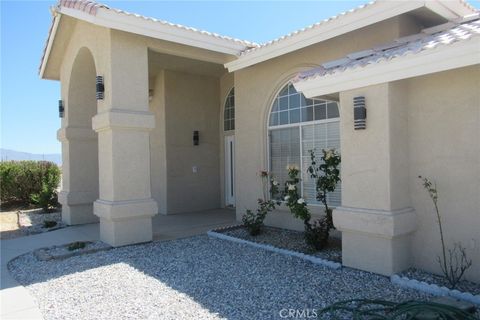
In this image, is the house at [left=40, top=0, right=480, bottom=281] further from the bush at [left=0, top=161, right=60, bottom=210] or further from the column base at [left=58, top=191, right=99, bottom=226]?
the bush at [left=0, top=161, right=60, bottom=210]

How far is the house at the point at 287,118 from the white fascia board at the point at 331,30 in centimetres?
3

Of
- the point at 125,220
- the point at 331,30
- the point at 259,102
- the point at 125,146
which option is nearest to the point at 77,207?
the point at 125,220

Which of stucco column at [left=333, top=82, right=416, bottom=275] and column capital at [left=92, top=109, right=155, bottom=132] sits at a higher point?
column capital at [left=92, top=109, right=155, bottom=132]

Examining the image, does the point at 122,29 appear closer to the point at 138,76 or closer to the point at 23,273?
the point at 138,76

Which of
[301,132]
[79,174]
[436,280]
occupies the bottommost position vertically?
[436,280]

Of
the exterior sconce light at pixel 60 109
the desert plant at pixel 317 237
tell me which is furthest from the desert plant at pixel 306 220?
the exterior sconce light at pixel 60 109

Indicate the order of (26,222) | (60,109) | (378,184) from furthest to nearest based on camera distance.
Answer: (26,222)
(60,109)
(378,184)

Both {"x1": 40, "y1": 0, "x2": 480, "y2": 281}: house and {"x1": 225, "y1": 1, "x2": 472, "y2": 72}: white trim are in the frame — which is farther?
{"x1": 225, "y1": 1, "x2": 472, "y2": 72}: white trim

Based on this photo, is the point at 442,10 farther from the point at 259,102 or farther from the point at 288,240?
the point at 288,240

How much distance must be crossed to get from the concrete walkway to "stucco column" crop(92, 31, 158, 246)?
1075 millimetres

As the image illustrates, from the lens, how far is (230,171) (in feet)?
48.1

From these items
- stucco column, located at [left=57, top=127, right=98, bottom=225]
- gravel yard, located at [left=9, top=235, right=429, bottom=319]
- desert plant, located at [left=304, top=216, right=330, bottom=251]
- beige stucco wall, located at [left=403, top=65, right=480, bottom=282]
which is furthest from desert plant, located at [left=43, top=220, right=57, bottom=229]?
beige stucco wall, located at [left=403, top=65, right=480, bottom=282]

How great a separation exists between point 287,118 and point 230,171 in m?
4.98

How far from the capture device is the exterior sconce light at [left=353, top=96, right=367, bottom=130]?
641 centimetres
